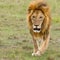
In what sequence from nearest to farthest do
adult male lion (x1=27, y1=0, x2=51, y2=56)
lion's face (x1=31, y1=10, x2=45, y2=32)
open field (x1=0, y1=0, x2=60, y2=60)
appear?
1. lion's face (x1=31, y1=10, x2=45, y2=32)
2. adult male lion (x1=27, y1=0, x2=51, y2=56)
3. open field (x1=0, y1=0, x2=60, y2=60)

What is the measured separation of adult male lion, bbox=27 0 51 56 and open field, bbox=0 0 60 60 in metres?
0.22

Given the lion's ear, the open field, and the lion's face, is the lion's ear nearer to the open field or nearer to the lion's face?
the lion's face

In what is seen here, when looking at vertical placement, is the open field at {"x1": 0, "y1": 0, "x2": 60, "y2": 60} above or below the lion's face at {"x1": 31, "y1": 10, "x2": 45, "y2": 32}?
below

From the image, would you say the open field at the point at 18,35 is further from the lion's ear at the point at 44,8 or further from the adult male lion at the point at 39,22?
the lion's ear at the point at 44,8

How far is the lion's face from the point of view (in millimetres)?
7695

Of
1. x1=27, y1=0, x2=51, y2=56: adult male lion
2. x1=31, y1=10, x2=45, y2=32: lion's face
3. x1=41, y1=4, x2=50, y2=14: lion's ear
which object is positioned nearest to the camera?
x1=31, y1=10, x2=45, y2=32: lion's face

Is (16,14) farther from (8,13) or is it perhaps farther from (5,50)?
(5,50)

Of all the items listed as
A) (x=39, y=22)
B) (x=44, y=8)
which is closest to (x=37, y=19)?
(x=39, y=22)

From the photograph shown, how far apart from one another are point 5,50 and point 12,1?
24.9 feet

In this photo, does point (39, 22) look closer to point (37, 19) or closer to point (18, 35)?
point (37, 19)

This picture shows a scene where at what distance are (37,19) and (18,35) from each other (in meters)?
2.33

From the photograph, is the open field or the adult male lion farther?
the open field

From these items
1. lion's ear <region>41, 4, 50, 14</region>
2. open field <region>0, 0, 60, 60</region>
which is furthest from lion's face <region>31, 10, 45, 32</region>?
open field <region>0, 0, 60, 60</region>

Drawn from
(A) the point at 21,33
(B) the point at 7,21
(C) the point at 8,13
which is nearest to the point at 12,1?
(C) the point at 8,13
